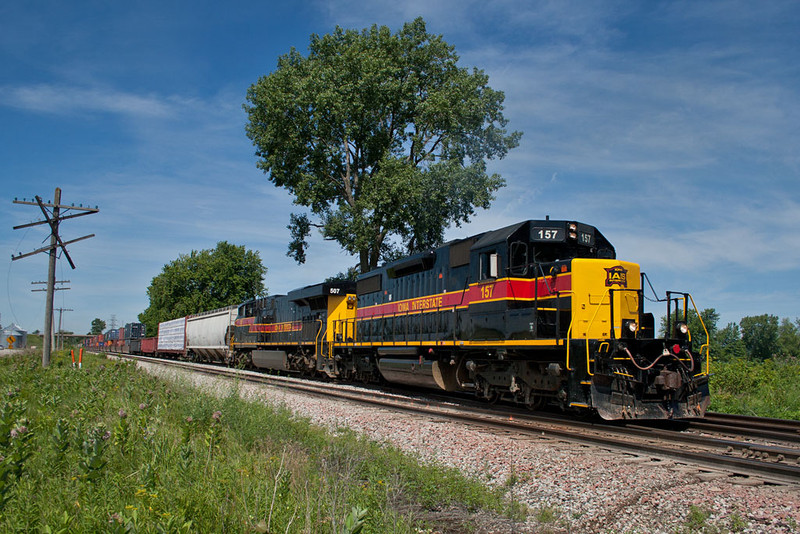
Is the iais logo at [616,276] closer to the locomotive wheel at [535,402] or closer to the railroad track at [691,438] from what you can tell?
the railroad track at [691,438]

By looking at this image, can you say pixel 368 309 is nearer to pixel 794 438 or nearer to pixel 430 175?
pixel 430 175

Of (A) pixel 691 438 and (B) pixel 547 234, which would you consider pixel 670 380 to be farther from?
(B) pixel 547 234

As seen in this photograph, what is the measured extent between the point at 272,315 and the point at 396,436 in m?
18.8

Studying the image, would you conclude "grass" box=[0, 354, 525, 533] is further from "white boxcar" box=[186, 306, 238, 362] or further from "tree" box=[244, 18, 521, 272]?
"white boxcar" box=[186, 306, 238, 362]

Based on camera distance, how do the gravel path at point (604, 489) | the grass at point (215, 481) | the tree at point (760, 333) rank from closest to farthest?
the grass at point (215, 481) → the gravel path at point (604, 489) → the tree at point (760, 333)

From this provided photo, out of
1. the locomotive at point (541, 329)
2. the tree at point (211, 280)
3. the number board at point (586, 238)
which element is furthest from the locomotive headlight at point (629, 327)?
the tree at point (211, 280)

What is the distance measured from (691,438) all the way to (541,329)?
9.80 feet

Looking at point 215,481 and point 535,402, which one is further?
point 535,402

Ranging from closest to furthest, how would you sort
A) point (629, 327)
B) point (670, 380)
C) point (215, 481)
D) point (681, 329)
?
point (215, 481)
point (670, 380)
point (681, 329)
point (629, 327)

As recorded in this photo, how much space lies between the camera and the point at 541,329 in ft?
32.7

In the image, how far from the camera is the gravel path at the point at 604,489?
15.4 feet

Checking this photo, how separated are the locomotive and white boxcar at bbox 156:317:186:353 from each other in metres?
28.2

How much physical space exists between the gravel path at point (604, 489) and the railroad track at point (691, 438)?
37 cm

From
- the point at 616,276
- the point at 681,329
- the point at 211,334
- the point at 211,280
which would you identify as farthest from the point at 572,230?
the point at 211,280
